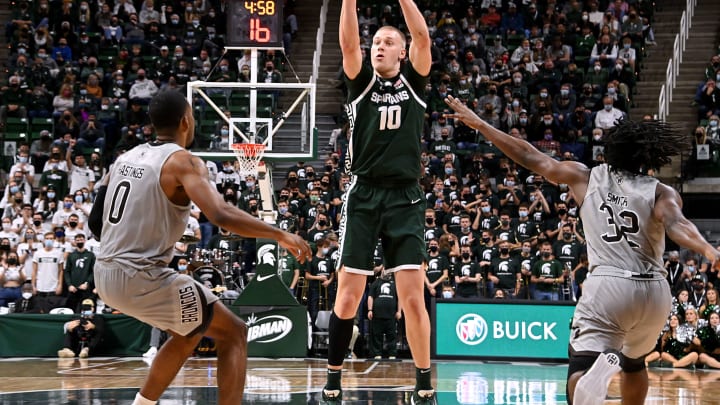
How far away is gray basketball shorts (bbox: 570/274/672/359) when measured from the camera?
5.32 meters

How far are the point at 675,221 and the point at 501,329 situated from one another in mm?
9665

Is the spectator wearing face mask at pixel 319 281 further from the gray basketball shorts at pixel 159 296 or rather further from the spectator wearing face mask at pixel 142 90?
the gray basketball shorts at pixel 159 296

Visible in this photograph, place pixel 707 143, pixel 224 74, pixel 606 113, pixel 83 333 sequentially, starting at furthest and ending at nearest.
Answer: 1. pixel 224 74
2. pixel 606 113
3. pixel 707 143
4. pixel 83 333

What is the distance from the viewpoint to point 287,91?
17.5 m

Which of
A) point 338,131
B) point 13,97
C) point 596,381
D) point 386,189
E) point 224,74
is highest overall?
point 224,74

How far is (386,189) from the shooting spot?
21.7 ft

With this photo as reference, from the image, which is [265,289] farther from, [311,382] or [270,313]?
[311,382]

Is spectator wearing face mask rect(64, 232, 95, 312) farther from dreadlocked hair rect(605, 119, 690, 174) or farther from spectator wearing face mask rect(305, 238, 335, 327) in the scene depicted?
dreadlocked hair rect(605, 119, 690, 174)

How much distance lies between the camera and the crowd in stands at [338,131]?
55.1 ft

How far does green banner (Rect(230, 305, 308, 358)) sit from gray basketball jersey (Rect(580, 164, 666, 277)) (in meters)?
9.55

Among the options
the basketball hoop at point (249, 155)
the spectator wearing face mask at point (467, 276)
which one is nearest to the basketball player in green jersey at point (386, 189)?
the basketball hoop at point (249, 155)

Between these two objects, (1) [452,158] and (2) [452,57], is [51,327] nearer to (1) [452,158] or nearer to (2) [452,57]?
(1) [452,158]

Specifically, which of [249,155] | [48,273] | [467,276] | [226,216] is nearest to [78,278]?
[48,273]

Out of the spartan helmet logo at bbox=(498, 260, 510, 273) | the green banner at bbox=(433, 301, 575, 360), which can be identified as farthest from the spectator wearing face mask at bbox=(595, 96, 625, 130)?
the green banner at bbox=(433, 301, 575, 360)
